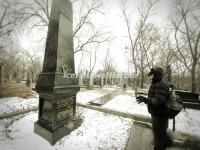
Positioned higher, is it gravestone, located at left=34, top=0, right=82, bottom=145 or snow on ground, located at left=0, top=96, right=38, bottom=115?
gravestone, located at left=34, top=0, right=82, bottom=145

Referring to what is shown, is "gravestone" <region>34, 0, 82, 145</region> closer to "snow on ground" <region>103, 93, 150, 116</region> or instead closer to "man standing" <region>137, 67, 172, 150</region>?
"man standing" <region>137, 67, 172, 150</region>

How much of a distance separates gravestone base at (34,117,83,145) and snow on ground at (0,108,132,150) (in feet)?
0.38

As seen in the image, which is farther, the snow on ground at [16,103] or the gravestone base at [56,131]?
the snow on ground at [16,103]

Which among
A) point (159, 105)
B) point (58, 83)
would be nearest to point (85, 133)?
point (58, 83)

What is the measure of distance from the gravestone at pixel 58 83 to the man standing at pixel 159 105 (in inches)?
111

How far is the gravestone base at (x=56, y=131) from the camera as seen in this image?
4.04 m

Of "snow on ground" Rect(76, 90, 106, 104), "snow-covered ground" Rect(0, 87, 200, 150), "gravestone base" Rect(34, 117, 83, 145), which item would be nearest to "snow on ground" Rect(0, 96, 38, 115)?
"snow-covered ground" Rect(0, 87, 200, 150)

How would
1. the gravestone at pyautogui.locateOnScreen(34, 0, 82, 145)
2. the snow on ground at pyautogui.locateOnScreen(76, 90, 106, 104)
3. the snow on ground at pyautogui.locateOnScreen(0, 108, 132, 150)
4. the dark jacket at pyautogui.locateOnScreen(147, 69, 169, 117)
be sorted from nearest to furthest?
the dark jacket at pyautogui.locateOnScreen(147, 69, 169, 117), the snow on ground at pyautogui.locateOnScreen(0, 108, 132, 150), the gravestone at pyautogui.locateOnScreen(34, 0, 82, 145), the snow on ground at pyautogui.locateOnScreen(76, 90, 106, 104)

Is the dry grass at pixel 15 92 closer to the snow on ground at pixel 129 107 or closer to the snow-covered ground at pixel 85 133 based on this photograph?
the snow-covered ground at pixel 85 133

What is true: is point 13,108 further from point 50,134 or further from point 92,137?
point 92,137

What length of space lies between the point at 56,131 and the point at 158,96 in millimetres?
3251

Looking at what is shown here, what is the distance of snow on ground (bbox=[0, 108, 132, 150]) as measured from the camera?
3.85m

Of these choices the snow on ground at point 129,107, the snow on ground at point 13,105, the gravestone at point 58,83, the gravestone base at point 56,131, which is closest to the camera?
the gravestone base at point 56,131

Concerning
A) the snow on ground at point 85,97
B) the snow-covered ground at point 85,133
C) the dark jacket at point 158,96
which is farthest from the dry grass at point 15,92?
the dark jacket at point 158,96
